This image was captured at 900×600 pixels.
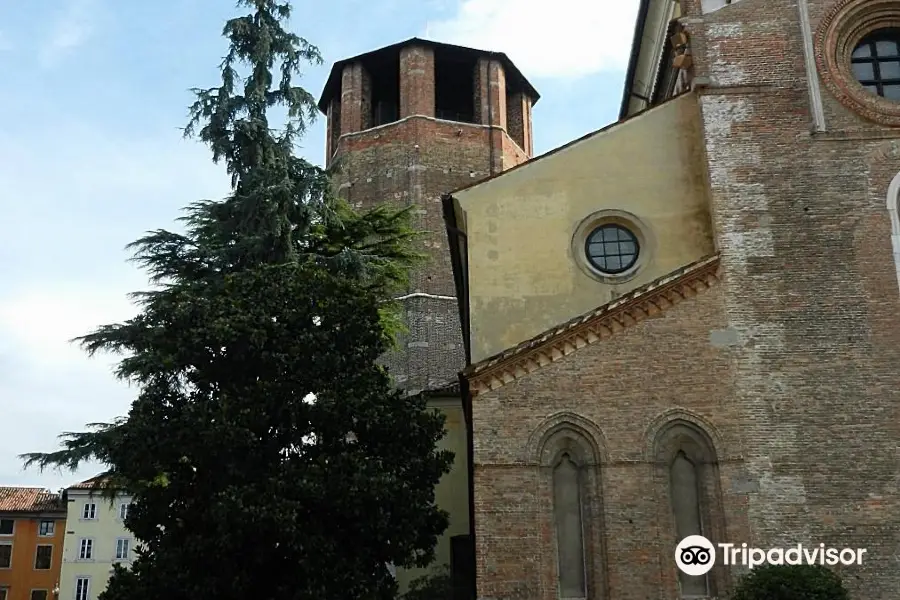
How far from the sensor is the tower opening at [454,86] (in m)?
30.4

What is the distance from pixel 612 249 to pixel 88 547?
3391 cm

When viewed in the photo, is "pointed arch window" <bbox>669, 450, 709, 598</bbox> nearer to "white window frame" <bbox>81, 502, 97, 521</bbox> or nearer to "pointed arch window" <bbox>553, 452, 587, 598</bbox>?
"pointed arch window" <bbox>553, 452, 587, 598</bbox>

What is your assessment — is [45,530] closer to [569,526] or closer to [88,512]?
[88,512]

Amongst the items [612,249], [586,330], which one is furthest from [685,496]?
[612,249]

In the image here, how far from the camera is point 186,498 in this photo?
433 inches

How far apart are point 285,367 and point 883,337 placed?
7.48 m

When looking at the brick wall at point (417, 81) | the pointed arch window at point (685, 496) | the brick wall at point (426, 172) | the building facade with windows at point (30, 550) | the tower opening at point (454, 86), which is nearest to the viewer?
the pointed arch window at point (685, 496)

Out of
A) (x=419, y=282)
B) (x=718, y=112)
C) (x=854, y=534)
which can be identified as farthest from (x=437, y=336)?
(x=854, y=534)

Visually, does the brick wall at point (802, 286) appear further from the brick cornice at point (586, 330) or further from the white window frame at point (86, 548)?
the white window frame at point (86, 548)

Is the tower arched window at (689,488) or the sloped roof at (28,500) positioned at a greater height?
the sloped roof at (28,500)

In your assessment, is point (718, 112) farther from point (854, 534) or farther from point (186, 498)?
point (186, 498)

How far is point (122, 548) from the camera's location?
3962 cm

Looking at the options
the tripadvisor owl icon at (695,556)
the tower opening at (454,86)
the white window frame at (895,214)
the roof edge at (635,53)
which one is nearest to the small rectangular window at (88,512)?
the tower opening at (454,86)

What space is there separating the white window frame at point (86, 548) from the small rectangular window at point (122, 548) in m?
1.11
